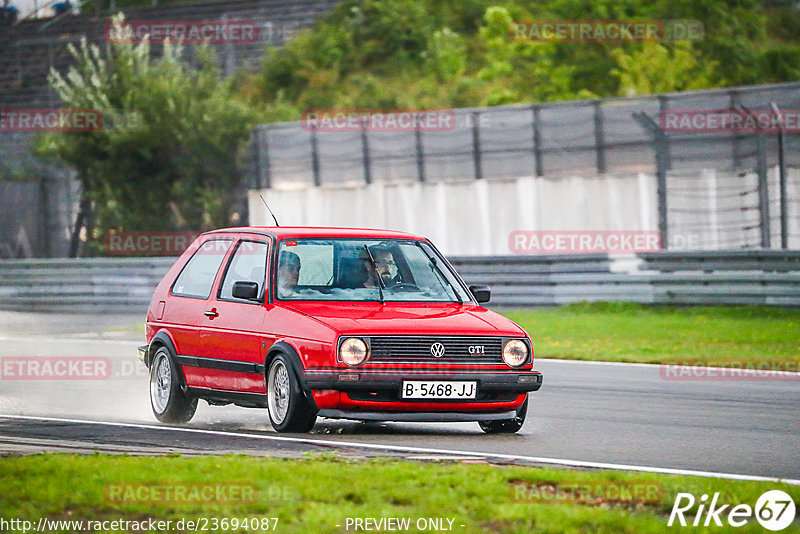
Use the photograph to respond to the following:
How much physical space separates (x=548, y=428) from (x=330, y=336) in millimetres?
1920

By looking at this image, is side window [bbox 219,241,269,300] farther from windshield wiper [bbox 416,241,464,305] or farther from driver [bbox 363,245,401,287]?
windshield wiper [bbox 416,241,464,305]

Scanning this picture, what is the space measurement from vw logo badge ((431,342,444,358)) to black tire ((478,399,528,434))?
0.73 metres

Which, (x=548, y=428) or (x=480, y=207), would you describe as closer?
(x=548, y=428)

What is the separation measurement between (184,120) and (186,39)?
13.5 meters

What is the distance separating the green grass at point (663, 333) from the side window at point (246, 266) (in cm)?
681

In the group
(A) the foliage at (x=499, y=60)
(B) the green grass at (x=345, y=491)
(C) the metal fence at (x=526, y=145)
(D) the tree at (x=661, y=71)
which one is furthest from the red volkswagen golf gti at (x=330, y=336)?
(D) the tree at (x=661, y=71)

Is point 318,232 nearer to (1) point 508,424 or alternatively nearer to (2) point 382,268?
(2) point 382,268

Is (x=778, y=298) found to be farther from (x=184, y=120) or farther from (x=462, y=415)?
(x=184, y=120)

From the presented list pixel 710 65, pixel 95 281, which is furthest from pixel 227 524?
pixel 710 65

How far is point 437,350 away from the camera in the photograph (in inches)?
399

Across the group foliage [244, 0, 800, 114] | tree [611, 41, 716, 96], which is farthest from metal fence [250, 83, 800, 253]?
tree [611, 41, 716, 96]

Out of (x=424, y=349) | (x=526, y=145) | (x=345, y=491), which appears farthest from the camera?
(x=526, y=145)

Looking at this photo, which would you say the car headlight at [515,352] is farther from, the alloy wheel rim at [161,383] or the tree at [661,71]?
the tree at [661,71]

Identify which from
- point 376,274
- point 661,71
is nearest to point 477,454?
point 376,274
